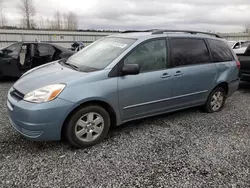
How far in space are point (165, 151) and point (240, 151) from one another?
3.60 ft

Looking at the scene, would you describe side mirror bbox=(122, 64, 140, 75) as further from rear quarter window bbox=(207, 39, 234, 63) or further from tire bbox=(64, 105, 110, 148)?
rear quarter window bbox=(207, 39, 234, 63)

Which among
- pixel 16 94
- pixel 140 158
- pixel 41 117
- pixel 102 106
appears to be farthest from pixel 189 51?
pixel 16 94

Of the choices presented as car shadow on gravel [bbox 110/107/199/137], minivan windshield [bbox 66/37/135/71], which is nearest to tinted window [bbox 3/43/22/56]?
minivan windshield [bbox 66/37/135/71]

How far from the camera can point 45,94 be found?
106 inches

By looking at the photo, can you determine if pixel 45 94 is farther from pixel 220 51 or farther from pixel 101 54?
pixel 220 51

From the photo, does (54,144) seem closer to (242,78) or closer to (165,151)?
(165,151)

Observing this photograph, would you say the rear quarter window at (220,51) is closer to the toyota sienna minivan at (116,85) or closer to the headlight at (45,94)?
the toyota sienna minivan at (116,85)

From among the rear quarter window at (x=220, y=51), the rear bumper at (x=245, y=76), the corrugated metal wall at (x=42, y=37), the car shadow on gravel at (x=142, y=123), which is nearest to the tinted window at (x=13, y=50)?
the car shadow on gravel at (x=142, y=123)

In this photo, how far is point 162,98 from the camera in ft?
12.0

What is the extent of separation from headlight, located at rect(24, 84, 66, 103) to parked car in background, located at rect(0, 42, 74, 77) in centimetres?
458

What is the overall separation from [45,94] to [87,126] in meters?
0.72

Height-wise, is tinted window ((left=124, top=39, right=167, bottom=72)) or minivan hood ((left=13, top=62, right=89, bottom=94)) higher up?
tinted window ((left=124, top=39, right=167, bottom=72))

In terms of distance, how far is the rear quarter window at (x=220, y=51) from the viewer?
4.35m

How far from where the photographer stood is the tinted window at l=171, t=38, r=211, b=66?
3780mm
